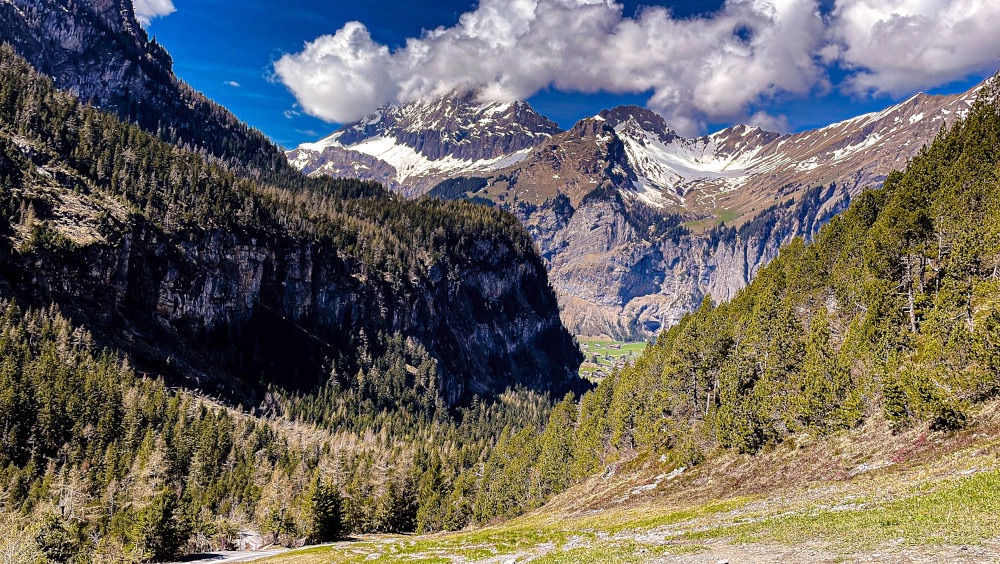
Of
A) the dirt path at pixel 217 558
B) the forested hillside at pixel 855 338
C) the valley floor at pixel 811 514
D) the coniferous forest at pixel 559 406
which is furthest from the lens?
the dirt path at pixel 217 558

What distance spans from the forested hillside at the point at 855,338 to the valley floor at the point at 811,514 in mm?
3127

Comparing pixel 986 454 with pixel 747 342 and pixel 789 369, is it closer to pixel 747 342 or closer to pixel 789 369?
pixel 789 369

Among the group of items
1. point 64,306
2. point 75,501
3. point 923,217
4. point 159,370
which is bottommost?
point 75,501

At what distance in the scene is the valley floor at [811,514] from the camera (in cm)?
2259

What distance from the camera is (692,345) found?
90.9 metres

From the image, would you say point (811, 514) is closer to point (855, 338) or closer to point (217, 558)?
point (855, 338)

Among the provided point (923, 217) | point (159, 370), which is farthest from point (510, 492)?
point (159, 370)

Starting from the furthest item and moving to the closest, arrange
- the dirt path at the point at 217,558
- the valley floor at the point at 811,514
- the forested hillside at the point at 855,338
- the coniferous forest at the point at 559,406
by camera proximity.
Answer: the dirt path at the point at 217,558, the coniferous forest at the point at 559,406, the forested hillside at the point at 855,338, the valley floor at the point at 811,514

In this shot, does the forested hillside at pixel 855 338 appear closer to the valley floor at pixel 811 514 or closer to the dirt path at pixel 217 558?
the valley floor at pixel 811 514

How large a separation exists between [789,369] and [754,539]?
43501 millimetres

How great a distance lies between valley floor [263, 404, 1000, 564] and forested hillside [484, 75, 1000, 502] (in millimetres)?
3127

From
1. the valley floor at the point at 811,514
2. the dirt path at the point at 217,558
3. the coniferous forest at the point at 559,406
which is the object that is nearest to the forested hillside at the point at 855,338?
the coniferous forest at the point at 559,406

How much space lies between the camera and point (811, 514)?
31.7 meters

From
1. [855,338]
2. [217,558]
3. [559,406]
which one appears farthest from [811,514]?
[559,406]
